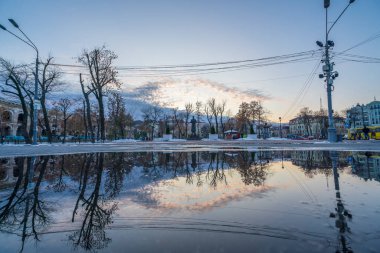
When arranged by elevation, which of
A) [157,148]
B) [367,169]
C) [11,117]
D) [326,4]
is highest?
[326,4]

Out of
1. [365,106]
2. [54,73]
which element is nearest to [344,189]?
[54,73]


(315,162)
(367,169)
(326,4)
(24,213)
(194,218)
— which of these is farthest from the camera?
(326,4)

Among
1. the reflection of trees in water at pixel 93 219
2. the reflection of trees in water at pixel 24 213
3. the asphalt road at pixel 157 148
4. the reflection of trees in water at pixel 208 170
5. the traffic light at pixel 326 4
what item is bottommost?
the reflection of trees in water at pixel 208 170

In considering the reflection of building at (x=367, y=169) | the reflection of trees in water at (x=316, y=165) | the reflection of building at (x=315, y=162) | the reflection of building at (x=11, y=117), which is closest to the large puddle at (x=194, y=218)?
the reflection of building at (x=367, y=169)

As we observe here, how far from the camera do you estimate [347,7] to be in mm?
20438

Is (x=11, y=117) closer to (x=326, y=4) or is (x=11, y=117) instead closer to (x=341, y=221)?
(x=326, y=4)

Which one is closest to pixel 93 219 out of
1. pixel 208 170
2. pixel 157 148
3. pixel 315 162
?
pixel 208 170

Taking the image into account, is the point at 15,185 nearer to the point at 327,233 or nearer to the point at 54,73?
the point at 327,233

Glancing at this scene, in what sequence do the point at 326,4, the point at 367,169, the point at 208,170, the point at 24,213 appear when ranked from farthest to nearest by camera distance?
1. the point at 326,4
2. the point at 208,170
3. the point at 367,169
4. the point at 24,213

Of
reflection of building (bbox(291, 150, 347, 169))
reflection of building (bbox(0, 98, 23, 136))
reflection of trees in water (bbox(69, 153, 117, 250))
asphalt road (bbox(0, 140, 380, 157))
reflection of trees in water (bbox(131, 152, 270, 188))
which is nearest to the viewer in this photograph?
reflection of trees in water (bbox(69, 153, 117, 250))

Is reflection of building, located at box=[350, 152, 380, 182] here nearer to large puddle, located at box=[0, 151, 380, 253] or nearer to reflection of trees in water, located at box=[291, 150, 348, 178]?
reflection of trees in water, located at box=[291, 150, 348, 178]

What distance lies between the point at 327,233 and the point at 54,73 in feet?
132

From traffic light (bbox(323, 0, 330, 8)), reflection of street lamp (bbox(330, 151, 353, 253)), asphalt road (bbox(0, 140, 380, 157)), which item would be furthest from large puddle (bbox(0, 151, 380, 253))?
traffic light (bbox(323, 0, 330, 8))

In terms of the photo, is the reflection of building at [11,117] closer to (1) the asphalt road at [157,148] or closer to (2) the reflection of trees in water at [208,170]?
(1) the asphalt road at [157,148]
